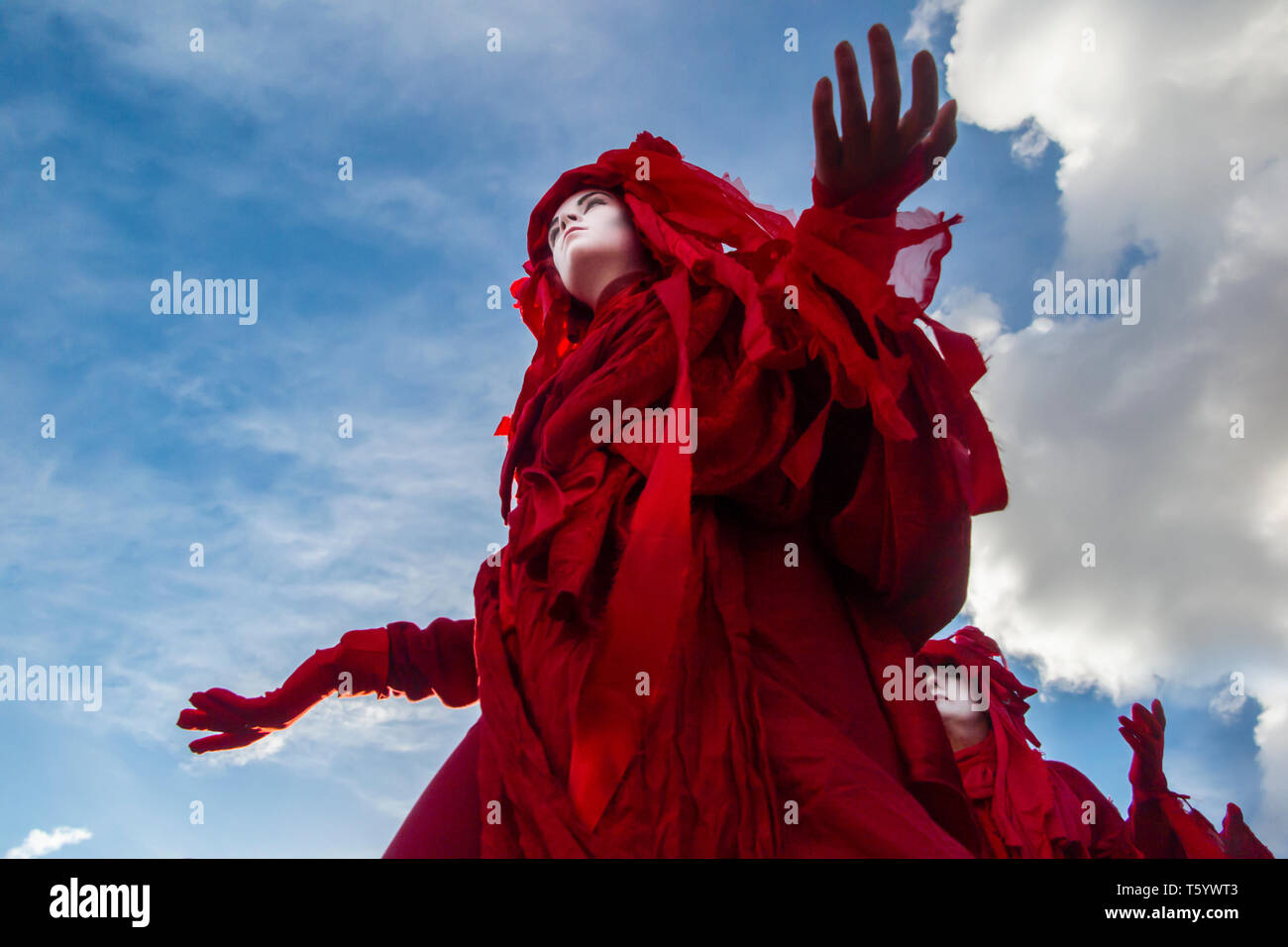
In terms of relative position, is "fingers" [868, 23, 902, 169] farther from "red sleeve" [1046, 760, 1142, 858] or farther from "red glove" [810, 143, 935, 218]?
"red sleeve" [1046, 760, 1142, 858]

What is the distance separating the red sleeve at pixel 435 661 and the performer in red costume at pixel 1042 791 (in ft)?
5.54

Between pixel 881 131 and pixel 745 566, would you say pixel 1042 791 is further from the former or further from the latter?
pixel 881 131

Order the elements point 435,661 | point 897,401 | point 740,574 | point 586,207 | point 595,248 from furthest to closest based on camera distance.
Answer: point 586,207
point 595,248
point 435,661
point 740,574
point 897,401

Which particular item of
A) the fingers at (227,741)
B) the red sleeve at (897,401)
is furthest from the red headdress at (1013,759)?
the fingers at (227,741)

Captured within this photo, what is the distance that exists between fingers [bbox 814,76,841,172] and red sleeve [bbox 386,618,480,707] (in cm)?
138

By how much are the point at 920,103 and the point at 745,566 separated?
101 centimetres

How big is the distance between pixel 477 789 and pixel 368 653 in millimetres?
492

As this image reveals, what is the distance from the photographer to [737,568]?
79.6 inches

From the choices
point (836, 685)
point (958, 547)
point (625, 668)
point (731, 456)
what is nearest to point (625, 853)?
point (625, 668)

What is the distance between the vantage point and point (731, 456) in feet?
6.71

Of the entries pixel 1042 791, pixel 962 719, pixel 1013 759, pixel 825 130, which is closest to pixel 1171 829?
pixel 1042 791

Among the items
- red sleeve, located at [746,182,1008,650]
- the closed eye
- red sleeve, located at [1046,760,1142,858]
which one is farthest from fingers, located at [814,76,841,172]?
red sleeve, located at [1046,760,1142,858]

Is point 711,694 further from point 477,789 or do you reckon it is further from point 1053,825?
point 1053,825

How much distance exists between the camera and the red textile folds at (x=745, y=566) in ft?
5.49
